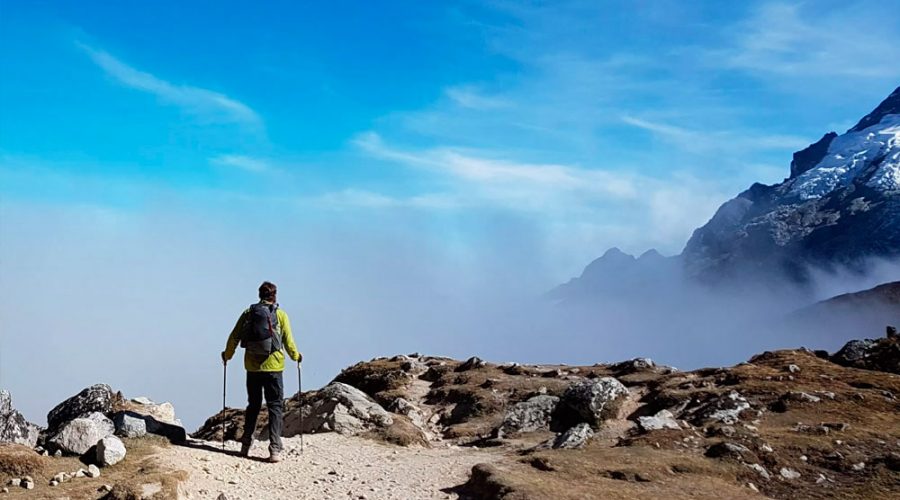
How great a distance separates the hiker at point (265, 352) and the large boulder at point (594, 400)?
45.5 feet

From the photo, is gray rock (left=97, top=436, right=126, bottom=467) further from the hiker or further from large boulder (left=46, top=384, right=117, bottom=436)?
large boulder (left=46, top=384, right=117, bottom=436)

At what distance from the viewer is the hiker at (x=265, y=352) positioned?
19.2 metres

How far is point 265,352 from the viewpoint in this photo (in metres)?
19.2

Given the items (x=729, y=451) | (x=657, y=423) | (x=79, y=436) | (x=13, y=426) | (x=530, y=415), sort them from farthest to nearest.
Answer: (x=530, y=415), (x=657, y=423), (x=729, y=451), (x=13, y=426), (x=79, y=436)

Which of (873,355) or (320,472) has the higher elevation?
(873,355)

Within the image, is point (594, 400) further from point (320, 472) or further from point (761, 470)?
point (320, 472)

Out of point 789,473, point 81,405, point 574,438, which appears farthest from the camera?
point 81,405

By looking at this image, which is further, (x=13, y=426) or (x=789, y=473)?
(x=789, y=473)

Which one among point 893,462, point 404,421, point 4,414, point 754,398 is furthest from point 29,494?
point 754,398

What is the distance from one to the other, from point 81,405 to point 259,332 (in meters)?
9.92

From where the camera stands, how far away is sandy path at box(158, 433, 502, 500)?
17.1 metres

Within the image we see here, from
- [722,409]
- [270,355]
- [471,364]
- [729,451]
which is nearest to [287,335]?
[270,355]

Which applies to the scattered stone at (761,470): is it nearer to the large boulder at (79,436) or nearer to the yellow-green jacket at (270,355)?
the yellow-green jacket at (270,355)

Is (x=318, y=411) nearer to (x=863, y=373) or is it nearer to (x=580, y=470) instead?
(x=580, y=470)
